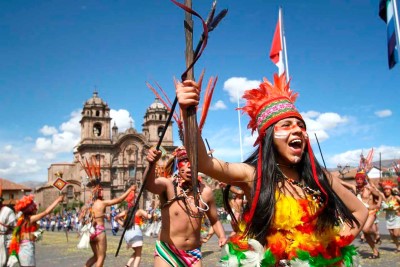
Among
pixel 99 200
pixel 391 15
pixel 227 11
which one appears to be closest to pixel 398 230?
pixel 391 15

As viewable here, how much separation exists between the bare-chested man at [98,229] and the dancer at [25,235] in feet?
4.65

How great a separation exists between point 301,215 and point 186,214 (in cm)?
260

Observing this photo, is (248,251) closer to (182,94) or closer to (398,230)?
(182,94)

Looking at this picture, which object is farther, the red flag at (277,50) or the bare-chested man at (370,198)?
the red flag at (277,50)

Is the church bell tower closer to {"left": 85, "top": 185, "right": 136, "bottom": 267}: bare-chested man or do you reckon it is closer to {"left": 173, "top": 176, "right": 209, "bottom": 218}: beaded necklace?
{"left": 85, "top": 185, "right": 136, "bottom": 267}: bare-chested man

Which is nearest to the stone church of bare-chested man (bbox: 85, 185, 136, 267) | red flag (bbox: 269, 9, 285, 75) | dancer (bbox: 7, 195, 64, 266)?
red flag (bbox: 269, 9, 285, 75)

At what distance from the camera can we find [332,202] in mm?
2924

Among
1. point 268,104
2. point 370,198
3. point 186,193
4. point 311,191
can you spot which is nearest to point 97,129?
point 370,198

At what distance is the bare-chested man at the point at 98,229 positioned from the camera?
29.4 feet

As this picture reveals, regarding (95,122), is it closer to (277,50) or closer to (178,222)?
(277,50)

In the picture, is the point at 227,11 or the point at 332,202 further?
the point at 332,202

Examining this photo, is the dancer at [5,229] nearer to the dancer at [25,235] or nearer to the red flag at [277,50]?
the dancer at [25,235]

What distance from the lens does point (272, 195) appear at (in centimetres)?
275

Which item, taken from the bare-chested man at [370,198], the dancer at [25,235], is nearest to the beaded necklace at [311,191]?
the dancer at [25,235]
